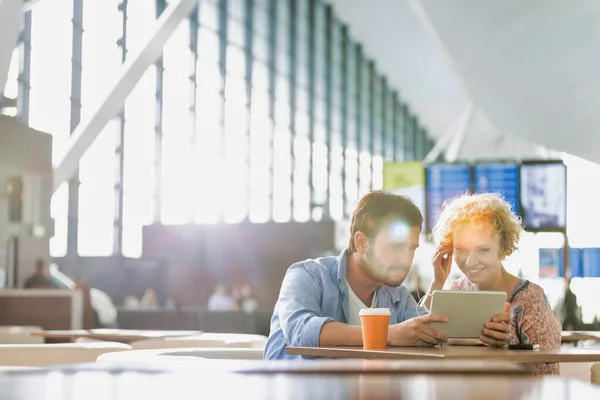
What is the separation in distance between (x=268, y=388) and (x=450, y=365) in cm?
34

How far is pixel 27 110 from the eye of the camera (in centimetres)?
1309

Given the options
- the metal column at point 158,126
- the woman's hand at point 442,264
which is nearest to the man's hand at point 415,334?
the woman's hand at point 442,264

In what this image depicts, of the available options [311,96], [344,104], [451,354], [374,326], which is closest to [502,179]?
[374,326]

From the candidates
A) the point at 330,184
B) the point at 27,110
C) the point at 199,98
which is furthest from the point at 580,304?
the point at 330,184

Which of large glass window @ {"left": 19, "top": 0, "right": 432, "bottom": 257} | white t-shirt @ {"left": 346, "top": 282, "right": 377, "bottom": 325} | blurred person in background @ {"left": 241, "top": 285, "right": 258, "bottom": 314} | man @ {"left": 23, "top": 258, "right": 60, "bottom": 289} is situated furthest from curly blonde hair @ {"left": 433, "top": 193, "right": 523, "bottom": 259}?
blurred person in background @ {"left": 241, "top": 285, "right": 258, "bottom": 314}

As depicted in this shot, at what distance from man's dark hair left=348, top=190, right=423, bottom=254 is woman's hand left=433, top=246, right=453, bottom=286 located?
0.41m

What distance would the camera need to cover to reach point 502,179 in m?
12.0

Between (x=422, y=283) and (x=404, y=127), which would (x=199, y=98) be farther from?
(x=404, y=127)

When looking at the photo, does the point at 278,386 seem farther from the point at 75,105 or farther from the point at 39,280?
the point at 75,105

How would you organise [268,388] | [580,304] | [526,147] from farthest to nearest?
[526,147], [580,304], [268,388]

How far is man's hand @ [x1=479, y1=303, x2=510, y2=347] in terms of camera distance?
8.34ft

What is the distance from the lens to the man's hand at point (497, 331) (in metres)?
2.54

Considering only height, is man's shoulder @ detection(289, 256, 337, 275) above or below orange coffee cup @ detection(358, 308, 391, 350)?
above

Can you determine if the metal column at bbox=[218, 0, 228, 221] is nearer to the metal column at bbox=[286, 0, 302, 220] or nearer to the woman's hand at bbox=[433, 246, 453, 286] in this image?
the metal column at bbox=[286, 0, 302, 220]
